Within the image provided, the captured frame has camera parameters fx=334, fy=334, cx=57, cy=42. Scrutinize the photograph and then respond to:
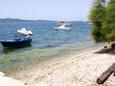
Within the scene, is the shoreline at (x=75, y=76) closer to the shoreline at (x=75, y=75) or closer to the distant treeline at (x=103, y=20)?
the shoreline at (x=75, y=75)

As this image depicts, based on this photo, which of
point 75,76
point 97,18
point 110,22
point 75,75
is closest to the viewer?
point 75,76

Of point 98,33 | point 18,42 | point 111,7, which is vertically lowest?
point 18,42

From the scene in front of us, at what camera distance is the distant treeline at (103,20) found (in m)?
26.9

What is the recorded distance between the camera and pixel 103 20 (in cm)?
2833

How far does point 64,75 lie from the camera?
17859 mm

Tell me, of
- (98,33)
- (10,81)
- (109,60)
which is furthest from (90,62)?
(98,33)

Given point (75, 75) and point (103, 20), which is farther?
point (103, 20)

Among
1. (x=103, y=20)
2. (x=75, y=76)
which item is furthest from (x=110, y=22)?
(x=75, y=76)

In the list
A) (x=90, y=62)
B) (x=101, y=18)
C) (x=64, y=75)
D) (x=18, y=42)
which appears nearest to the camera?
(x=64, y=75)

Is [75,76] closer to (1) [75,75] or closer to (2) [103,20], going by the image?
(1) [75,75]

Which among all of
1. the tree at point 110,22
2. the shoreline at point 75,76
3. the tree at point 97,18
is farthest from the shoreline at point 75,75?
the tree at point 97,18

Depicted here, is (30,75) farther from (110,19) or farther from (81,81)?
(110,19)

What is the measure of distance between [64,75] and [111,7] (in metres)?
10.9

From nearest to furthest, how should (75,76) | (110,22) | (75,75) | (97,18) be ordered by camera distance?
1. (75,76)
2. (75,75)
3. (110,22)
4. (97,18)
